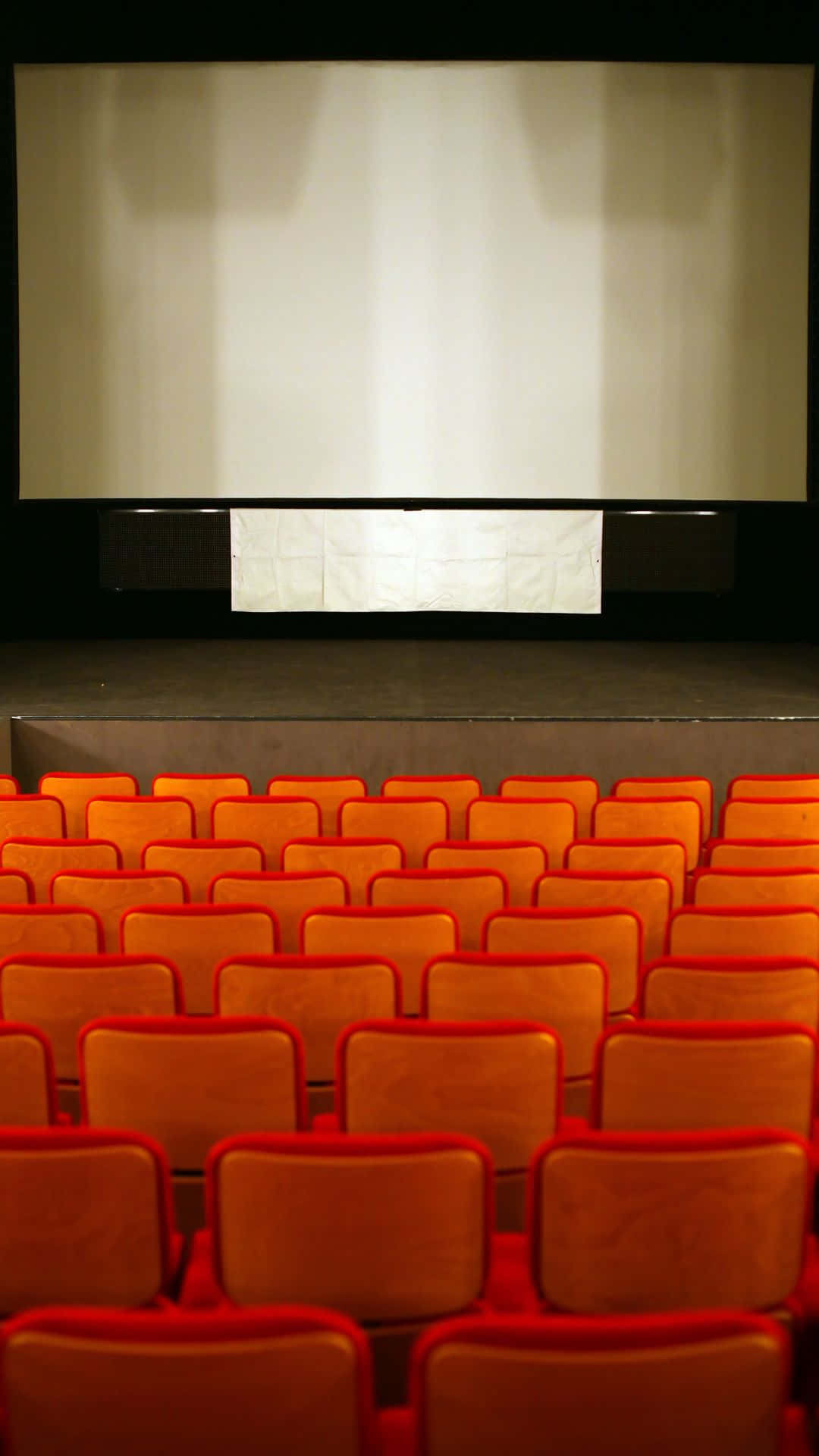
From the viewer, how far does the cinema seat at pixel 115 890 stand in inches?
170

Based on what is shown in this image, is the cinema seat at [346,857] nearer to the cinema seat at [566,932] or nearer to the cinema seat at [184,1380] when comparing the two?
the cinema seat at [566,932]

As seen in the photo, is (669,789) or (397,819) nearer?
(397,819)

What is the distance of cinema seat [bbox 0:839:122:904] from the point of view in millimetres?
5004

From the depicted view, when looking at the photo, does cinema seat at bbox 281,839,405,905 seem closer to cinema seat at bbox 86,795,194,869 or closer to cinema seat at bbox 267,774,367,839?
cinema seat at bbox 86,795,194,869

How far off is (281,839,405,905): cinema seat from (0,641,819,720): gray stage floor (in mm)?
2703

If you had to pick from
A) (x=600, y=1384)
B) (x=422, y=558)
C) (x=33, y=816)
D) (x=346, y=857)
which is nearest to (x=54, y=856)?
(x=33, y=816)

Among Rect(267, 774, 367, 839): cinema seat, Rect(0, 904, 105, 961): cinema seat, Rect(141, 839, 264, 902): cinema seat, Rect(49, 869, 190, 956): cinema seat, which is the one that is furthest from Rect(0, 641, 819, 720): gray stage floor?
Rect(0, 904, 105, 961): cinema seat

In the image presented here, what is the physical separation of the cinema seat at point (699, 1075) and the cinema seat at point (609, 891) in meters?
1.52

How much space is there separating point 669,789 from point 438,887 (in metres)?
2.40

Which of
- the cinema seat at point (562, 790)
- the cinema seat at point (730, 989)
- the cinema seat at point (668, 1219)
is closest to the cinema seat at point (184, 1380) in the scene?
the cinema seat at point (668, 1219)

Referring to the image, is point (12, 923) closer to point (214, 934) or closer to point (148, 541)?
point (214, 934)

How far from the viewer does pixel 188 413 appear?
10.6 m

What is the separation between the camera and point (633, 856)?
483cm

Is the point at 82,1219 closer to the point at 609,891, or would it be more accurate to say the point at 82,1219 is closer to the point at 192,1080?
the point at 192,1080
